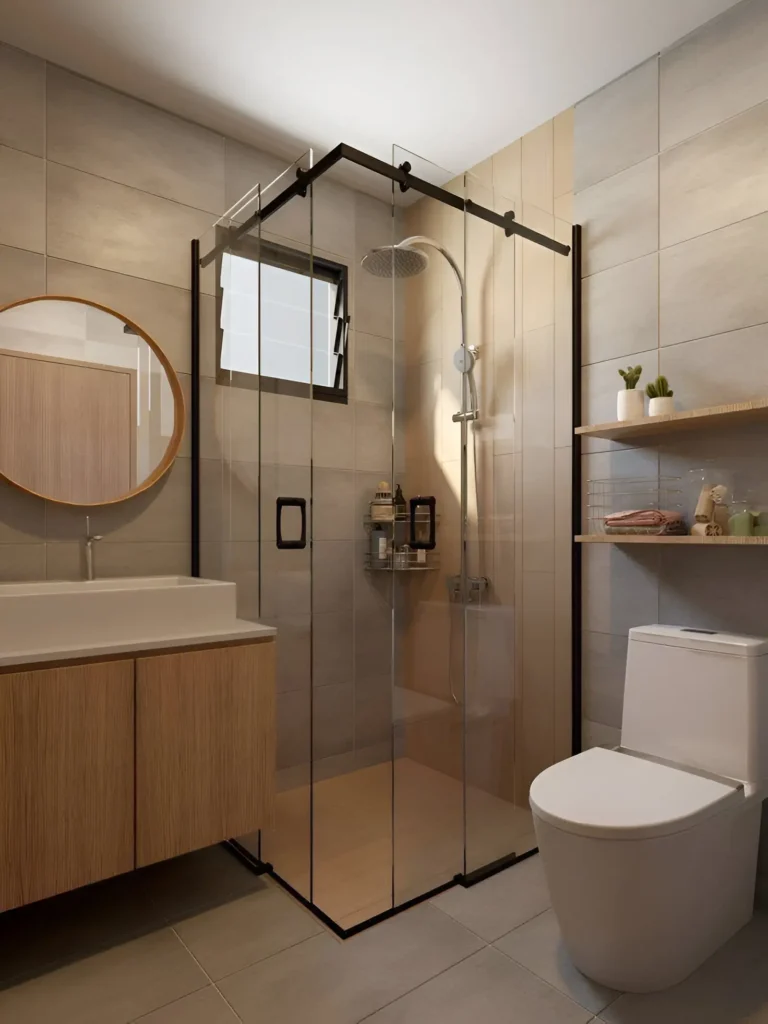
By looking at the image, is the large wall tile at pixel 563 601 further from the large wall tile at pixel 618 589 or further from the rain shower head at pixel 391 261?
the rain shower head at pixel 391 261

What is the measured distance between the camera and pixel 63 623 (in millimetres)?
1703

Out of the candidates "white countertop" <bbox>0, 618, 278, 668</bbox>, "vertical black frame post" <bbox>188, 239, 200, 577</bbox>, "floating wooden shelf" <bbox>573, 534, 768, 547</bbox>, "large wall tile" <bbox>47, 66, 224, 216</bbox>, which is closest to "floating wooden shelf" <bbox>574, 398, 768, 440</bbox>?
"floating wooden shelf" <bbox>573, 534, 768, 547</bbox>

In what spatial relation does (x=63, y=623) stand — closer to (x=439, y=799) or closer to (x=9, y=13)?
(x=439, y=799)

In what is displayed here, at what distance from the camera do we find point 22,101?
6.90 ft

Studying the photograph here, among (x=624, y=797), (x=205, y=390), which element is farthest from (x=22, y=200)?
(x=624, y=797)

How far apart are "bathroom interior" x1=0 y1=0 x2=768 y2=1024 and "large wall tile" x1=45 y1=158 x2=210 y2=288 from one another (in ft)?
0.04

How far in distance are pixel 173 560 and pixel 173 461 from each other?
363 millimetres

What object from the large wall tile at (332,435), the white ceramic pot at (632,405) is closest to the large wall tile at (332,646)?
the large wall tile at (332,435)

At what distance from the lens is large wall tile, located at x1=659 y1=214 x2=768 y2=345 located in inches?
74.4

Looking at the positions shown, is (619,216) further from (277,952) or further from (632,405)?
(277,952)

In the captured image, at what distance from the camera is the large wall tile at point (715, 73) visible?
190 cm

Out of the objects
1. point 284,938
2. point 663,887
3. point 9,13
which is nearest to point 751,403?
point 663,887

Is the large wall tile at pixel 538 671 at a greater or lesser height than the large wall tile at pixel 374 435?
lesser

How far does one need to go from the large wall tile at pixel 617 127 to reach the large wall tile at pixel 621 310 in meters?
0.36
